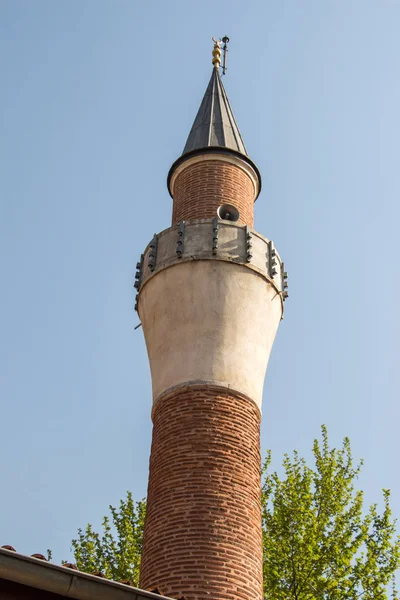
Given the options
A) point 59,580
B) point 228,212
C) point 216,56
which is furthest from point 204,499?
point 216,56

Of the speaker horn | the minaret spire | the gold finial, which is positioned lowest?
the speaker horn

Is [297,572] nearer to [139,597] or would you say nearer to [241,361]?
[241,361]

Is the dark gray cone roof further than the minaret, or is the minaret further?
the dark gray cone roof

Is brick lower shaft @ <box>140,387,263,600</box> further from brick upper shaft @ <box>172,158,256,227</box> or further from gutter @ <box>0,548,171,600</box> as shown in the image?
brick upper shaft @ <box>172,158,256,227</box>

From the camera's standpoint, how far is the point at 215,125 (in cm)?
1518

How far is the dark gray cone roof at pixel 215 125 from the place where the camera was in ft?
47.7

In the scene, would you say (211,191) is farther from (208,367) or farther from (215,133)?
(208,367)

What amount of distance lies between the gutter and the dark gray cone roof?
30.4 feet

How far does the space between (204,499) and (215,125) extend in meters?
7.50

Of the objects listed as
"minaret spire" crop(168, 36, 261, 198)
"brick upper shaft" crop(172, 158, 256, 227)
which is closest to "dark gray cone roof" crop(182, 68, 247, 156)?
"minaret spire" crop(168, 36, 261, 198)

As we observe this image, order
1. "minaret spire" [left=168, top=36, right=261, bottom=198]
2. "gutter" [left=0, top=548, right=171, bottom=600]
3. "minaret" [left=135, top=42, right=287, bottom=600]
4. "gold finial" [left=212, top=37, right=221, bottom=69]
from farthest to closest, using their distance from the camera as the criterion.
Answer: "gold finial" [left=212, top=37, right=221, bottom=69]
"minaret spire" [left=168, top=36, right=261, bottom=198]
"minaret" [left=135, top=42, right=287, bottom=600]
"gutter" [left=0, top=548, right=171, bottom=600]

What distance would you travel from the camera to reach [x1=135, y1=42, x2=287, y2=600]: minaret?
9859mm

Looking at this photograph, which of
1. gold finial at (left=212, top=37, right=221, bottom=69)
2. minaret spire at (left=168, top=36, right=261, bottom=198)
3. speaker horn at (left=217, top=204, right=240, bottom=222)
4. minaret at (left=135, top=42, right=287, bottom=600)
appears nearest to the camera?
minaret at (left=135, top=42, right=287, bottom=600)


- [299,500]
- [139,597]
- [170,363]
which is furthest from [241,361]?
[299,500]
